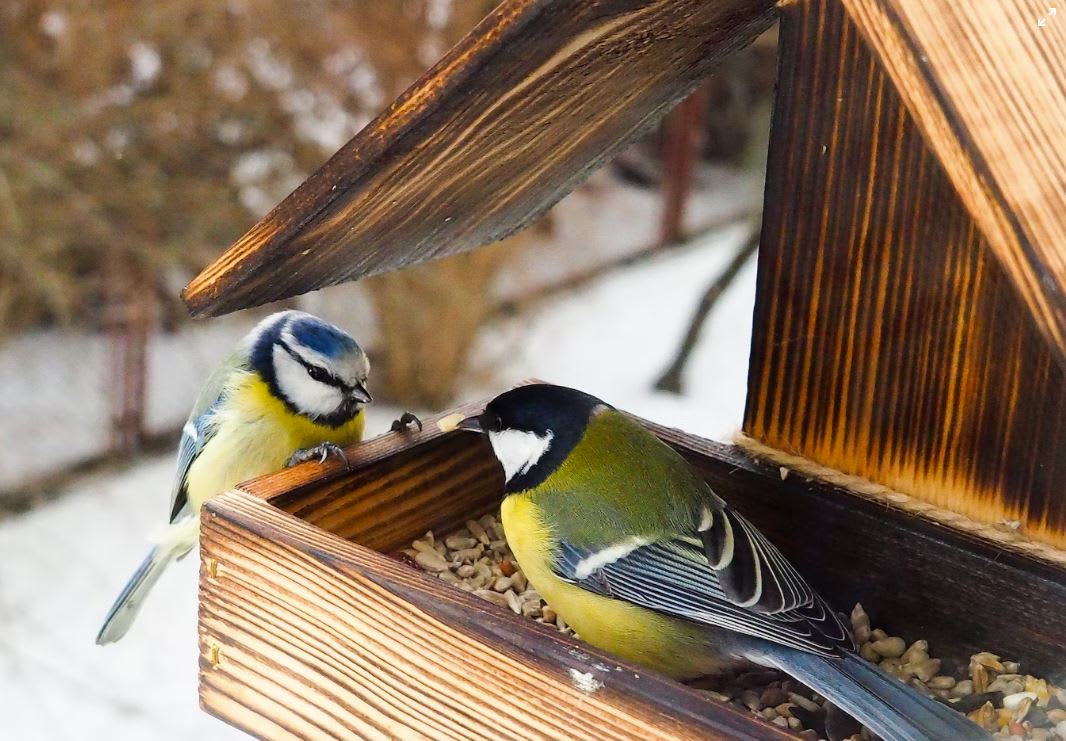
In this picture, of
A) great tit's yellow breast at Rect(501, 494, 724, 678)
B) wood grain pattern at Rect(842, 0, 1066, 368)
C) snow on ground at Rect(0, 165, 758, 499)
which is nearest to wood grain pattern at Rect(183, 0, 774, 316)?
wood grain pattern at Rect(842, 0, 1066, 368)

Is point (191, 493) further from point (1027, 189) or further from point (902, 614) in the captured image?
point (1027, 189)

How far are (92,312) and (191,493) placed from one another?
2.28 meters

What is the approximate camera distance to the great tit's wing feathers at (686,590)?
965 millimetres

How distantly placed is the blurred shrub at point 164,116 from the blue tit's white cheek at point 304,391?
205 centimetres

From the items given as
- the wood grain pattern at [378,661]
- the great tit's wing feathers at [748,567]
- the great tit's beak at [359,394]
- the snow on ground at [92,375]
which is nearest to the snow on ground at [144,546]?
the snow on ground at [92,375]

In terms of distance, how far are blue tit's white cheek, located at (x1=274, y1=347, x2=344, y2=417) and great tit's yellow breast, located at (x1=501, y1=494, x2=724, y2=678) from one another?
0.47 meters

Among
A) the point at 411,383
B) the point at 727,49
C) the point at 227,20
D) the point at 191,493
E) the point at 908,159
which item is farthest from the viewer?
the point at 411,383

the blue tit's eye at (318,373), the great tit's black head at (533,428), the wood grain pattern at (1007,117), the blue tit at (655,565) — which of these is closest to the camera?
the wood grain pattern at (1007,117)

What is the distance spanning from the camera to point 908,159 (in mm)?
1033

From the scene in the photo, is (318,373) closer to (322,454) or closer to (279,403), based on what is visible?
(279,403)

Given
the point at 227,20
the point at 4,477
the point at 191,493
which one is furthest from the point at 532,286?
the point at 191,493

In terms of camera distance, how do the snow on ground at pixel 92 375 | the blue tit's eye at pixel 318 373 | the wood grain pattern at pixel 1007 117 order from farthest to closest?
A: 1. the snow on ground at pixel 92 375
2. the blue tit's eye at pixel 318 373
3. the wood grain pattern at pixel 1007 117

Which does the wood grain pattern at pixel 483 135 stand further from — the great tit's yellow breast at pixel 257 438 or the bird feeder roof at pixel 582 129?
the great tit's yellow breast at pixel 257 438

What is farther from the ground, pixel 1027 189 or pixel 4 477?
pixel 1027 189
